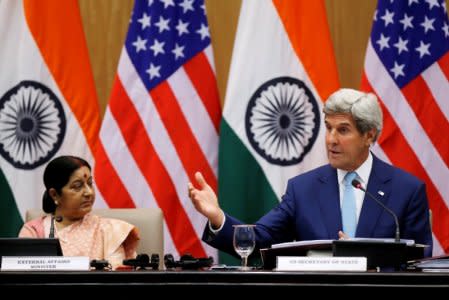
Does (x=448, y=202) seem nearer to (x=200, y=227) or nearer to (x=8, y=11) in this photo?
(x=200, y=227)

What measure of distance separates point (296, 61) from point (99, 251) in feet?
5.75

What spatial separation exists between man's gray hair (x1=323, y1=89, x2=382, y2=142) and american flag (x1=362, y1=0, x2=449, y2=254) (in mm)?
1183

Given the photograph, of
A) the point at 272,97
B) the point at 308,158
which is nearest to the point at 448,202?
the point at 308,158

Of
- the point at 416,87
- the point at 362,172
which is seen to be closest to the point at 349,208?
the point at 362,172

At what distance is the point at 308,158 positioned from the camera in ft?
17.7

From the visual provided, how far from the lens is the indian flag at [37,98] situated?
5477 millimetres

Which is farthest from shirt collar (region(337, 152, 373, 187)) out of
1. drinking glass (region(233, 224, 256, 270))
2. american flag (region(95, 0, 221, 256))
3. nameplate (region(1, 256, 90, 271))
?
nameplate (region(1, 256, 90, 271))

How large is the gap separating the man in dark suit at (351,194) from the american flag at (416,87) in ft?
3.77

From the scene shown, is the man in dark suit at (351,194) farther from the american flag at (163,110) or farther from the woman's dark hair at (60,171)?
the american flag at (163,110)

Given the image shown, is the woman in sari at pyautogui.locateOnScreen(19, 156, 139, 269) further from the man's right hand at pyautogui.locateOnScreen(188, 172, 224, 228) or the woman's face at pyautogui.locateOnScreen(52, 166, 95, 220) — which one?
the man's right hand at pyautogui.locateOnScreen(188, 172, 224, 228)

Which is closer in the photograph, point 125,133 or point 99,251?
point 99,251

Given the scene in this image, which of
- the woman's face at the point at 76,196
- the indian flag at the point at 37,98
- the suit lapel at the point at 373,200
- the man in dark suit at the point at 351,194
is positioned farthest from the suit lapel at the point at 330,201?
the indian flag at the point at 37,98

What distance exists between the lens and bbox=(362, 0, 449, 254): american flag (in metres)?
5.25
